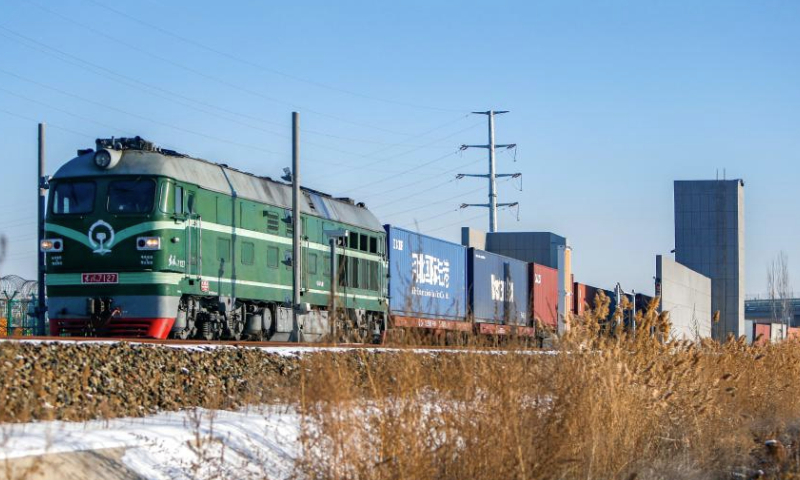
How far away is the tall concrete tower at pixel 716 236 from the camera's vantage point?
6769 cm

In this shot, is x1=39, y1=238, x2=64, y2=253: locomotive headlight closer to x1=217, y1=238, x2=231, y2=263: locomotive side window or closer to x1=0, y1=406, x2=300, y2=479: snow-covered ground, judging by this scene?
x1=217, y1=238, x2=231, y2=263: locomotive side window

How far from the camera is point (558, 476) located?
24.2ft

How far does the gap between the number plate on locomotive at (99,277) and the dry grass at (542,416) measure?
9.68 meters

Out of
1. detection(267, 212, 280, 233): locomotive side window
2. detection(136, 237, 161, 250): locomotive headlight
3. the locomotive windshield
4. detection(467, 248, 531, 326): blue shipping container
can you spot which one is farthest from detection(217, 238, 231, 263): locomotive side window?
detection(467, 248, 531, 326): blue shipping container

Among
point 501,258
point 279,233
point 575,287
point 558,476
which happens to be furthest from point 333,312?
point 575,287

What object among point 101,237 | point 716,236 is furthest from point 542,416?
point 716,236

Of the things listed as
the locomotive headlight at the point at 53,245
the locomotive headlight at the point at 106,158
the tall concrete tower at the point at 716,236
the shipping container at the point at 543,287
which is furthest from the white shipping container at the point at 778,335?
the locomotive headlight at the point at 53,245

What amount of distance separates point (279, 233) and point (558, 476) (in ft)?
48.6

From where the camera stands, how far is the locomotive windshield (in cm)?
1770

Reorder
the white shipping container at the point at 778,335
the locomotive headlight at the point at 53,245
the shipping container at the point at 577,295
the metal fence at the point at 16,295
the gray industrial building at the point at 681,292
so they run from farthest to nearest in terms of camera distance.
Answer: the gray industrial building at the point at 681,292 → the shipping container at the point at 577,295 → the metal fence at the point at 16,295 → the white shipping container at the point at 778,335 → the locomotive headlight at the point at 53,245

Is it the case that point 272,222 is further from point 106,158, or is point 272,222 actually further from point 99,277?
point 99,277

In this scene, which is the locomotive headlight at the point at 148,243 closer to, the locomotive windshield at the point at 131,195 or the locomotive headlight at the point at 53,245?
the locomotive windshield at the point at 131,195

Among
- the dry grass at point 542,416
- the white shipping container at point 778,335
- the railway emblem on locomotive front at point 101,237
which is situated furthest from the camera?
the white shipping container at point 778,335

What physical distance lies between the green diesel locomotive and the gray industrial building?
2545 centimetres
